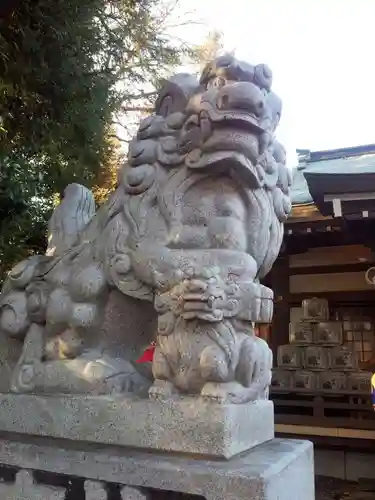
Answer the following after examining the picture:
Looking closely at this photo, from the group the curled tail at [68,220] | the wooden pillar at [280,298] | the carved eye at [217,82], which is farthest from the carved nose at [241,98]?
the wooden pillar at [280,298]

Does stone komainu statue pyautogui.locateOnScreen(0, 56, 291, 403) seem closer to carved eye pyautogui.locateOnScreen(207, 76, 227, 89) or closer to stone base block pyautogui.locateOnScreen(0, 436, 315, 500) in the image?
carved eye pyautogui.locateOnScreen(207, 76, 227, 89)

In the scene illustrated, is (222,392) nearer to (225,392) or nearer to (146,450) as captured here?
(225,392)

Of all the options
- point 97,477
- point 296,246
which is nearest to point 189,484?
point 97,477

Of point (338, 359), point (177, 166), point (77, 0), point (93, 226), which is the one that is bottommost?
point (338, 359)

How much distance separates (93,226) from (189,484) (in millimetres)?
1128

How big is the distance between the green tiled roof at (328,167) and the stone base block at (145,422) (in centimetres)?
506

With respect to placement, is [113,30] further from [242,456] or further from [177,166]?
[242,456]

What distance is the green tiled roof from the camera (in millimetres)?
7215

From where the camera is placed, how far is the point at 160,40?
535 cm

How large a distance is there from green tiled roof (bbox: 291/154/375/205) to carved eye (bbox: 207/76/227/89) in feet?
15.5

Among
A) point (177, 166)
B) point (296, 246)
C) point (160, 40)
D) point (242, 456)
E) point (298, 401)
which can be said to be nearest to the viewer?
point (242, 456)

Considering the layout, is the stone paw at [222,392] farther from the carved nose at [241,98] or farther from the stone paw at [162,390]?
the carved nose at [241,98]

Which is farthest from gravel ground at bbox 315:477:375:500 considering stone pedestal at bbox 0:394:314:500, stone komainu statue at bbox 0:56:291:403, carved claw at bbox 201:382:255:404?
carved claw at bbox 201:382:255:404

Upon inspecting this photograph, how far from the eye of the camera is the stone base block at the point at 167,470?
1473 mm
